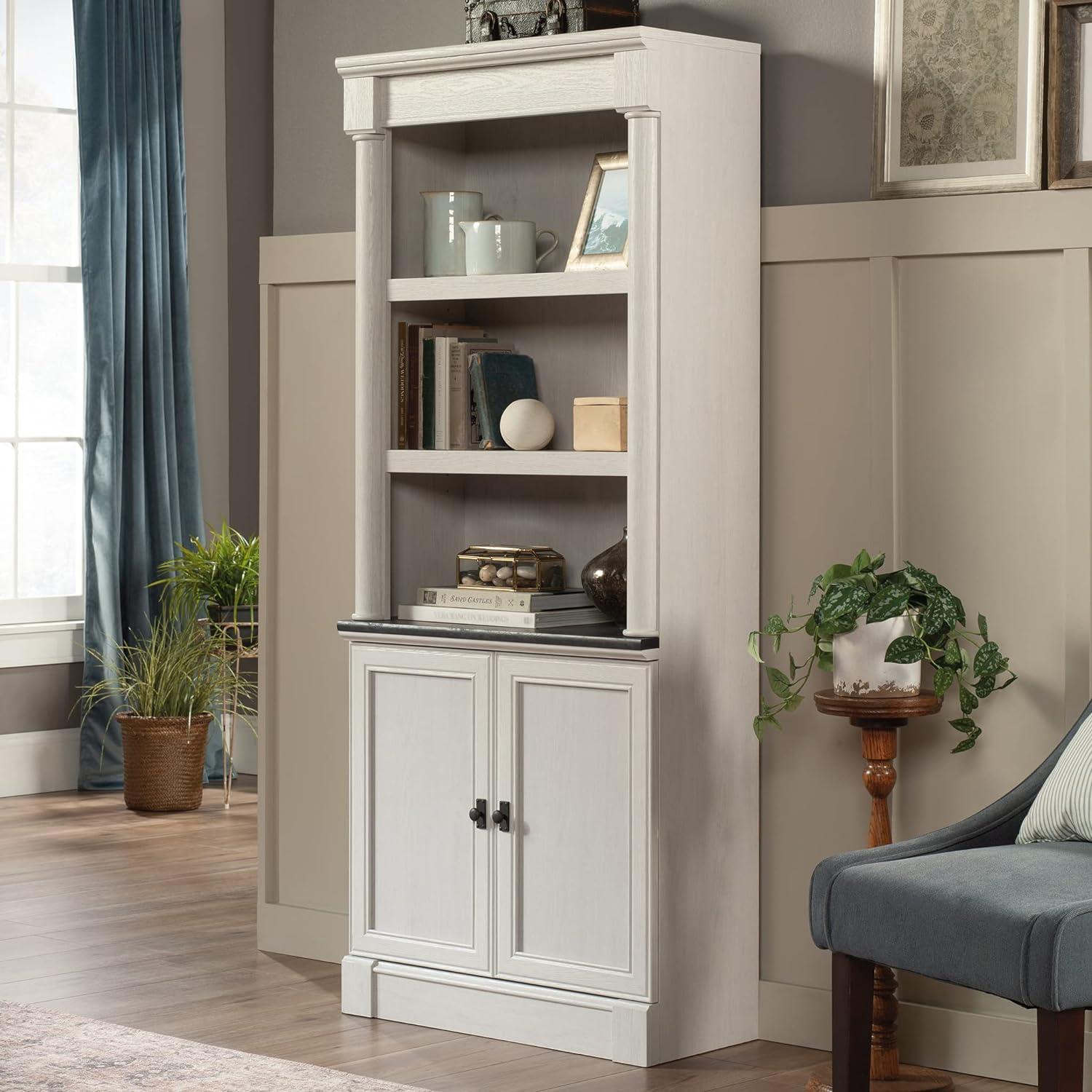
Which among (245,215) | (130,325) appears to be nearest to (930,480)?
(130,325)

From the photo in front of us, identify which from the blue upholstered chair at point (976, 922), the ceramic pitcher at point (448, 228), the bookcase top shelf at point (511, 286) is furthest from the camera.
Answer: the ceramic pitcher at point (448, 228)

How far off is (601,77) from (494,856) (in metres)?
1.63

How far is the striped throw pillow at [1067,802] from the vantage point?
323cm

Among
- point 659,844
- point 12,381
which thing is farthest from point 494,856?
point 12,381

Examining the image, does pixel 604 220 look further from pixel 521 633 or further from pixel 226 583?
pixel 226 583

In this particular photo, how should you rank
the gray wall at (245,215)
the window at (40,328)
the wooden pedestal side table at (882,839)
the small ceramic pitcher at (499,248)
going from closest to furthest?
the wooden pedestal side table at (882,839) → the small ceramic pitcher at (499,248) → the window at (40,328) → the gray wall at (245,215)

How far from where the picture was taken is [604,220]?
3.99 metres

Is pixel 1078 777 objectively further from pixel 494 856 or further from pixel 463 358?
pixel 463 358

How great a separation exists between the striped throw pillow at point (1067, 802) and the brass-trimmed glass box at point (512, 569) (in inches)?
50.2

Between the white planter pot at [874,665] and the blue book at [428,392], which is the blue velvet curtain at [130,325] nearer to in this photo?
the blue book at [428,392]

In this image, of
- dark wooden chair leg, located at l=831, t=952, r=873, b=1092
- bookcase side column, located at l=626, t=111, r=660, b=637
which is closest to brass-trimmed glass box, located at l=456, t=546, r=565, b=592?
bookcase side column, located at l=626, t=111, r=660, b=637

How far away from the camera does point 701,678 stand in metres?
3.86

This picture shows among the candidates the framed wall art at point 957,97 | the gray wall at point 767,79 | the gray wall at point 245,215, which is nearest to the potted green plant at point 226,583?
the gray wall at point 245,215

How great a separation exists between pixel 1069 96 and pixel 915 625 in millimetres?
1075
